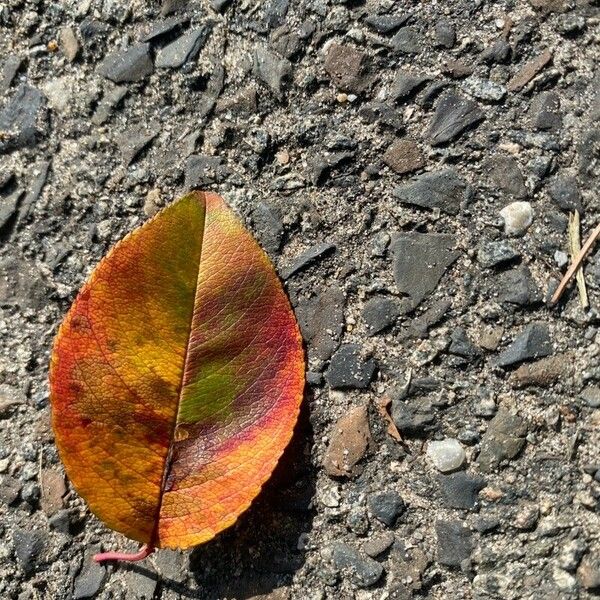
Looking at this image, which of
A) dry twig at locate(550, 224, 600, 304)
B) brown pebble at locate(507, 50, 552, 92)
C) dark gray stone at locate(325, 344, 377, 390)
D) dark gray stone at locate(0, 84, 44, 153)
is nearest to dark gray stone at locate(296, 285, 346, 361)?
dark gray stone at locate(325, 344, 377, 390)

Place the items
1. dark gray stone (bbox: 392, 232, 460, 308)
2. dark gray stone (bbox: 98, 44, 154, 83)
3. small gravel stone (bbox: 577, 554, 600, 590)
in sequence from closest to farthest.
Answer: small gravel stone (bbox: 577, 554, 600, 590)
dark gray stone (bbox: 392, 232, 460, 308)
dark gray stone (bbox: 98, 44, 154, 83)

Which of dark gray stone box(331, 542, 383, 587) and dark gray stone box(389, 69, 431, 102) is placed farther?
dark gray stone box(389, 69, 431, 102)

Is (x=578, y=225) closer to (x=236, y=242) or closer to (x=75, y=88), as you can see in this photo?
(x=236, y=242)

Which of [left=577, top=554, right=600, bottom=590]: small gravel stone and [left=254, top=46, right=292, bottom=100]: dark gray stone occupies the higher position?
[left=254, top=46, right=292, bottom=100]: dark gray stone

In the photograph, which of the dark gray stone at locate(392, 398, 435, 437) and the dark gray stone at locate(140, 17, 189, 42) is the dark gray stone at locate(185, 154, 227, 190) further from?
the dark gray stone at locate(392, 398, 435, 437)

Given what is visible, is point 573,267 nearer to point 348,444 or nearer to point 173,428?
point 348,444
